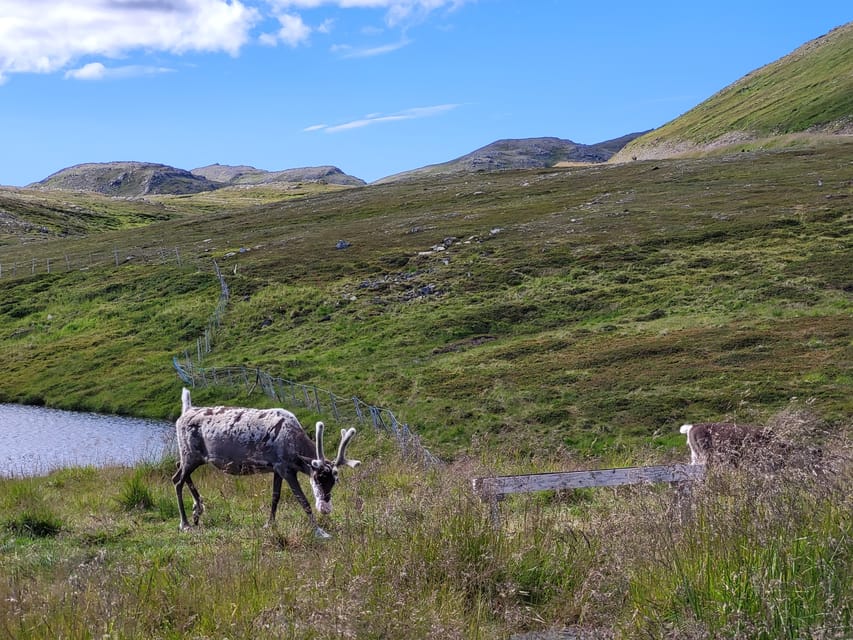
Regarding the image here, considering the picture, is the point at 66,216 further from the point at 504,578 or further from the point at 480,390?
the point at 504,578

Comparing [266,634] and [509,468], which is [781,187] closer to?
[509,468]

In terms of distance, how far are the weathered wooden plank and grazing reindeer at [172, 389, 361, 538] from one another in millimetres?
4240

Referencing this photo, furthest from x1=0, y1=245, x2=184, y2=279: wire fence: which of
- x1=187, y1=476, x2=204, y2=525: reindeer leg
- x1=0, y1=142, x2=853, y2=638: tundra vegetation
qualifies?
x1=187, y1=476, x2=204, y2=525: reindeer leg

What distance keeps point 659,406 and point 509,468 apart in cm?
1889

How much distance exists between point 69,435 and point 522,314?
88.3ft

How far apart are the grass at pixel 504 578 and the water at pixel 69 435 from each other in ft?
91.6

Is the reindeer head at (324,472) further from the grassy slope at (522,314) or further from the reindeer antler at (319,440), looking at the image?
the grassy slope at (522,314)

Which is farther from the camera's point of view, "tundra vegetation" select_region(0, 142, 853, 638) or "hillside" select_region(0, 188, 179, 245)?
"hillside" select_region(0, 188, 179, 245)

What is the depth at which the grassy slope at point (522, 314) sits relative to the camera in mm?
33281

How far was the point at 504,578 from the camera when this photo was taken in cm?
670

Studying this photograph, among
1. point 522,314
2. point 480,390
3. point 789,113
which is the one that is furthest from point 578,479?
point 789,113

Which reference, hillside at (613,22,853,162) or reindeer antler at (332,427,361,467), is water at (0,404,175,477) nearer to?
reindeer antler at (332,427,361,467)

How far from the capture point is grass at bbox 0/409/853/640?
5211 millimetres

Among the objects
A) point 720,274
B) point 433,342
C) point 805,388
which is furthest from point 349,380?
point 720,274
